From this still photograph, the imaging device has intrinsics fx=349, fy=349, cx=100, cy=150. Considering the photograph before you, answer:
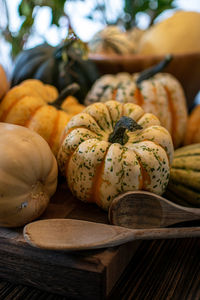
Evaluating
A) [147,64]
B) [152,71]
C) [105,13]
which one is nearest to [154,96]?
[152,71]

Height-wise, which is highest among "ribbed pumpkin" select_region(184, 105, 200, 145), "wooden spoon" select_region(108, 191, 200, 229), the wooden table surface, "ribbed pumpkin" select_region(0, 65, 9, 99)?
"ribbed pumpkin" select_region(0, 65, 9, 99)

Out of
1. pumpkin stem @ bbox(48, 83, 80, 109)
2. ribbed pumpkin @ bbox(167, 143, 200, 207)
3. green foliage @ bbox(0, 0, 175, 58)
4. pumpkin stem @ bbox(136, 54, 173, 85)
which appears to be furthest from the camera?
green foliage @ bbox(0, 0, 175, 58)

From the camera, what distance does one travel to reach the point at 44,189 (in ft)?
2.43

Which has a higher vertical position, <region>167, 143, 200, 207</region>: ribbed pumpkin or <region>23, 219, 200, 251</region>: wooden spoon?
<region>23, 219, 200, 251</region>: wooden spoon

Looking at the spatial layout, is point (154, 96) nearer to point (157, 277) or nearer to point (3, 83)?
point (3, 83)

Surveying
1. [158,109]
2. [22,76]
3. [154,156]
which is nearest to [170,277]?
[154,156]

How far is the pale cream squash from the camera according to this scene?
66 cm

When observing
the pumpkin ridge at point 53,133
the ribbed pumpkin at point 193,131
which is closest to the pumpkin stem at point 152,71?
the ribbed pumpkin at point 193,131

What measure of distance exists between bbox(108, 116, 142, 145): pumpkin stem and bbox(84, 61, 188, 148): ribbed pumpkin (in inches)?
12.0

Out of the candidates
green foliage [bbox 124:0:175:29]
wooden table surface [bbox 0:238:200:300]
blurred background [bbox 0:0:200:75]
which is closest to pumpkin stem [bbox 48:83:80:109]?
wooden table surface [bbox 0:238:200:300]

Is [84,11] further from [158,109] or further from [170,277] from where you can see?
[170,277]

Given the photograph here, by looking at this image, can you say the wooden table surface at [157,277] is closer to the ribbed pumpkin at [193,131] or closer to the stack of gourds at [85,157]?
the stack of gourds at [85,157]

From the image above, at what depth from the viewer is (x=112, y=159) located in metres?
0.73

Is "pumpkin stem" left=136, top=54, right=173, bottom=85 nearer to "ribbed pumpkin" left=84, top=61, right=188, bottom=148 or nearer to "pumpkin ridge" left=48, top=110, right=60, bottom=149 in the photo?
"ribbed pumpkin" left=84, top=61, right=188, bottom=148
